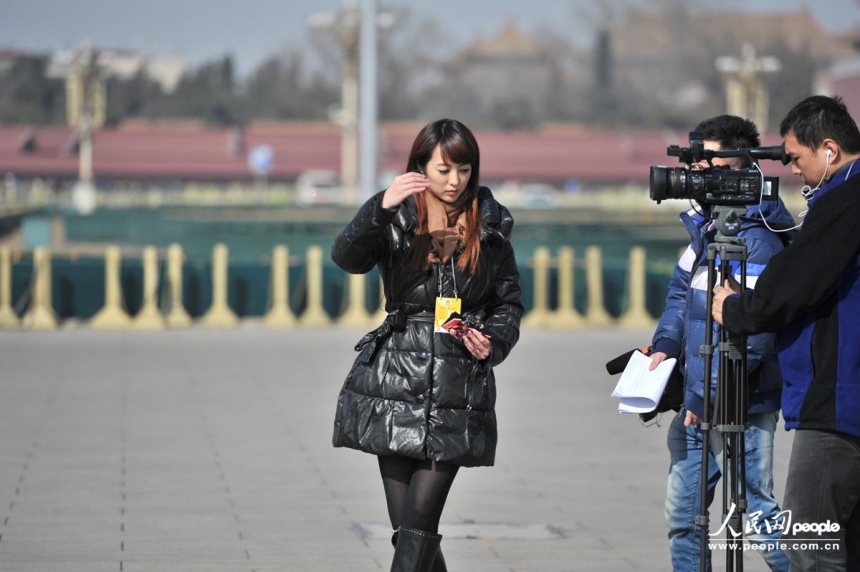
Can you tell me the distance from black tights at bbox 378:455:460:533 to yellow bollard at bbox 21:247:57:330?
13.2 metres

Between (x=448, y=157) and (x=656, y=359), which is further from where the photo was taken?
(x=656, y=359)

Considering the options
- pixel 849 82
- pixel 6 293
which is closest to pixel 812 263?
pixel 6 293

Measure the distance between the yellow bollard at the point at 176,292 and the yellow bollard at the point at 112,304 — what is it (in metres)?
0.51

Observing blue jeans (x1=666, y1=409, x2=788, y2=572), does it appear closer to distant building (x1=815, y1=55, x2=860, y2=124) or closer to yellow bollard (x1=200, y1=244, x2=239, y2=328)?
yellow bollard (x1=200, y1=244, x2=239, y2=328)

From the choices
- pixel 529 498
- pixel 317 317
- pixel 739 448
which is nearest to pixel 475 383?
pixel 739 448

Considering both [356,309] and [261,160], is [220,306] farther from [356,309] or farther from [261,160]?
[261,160]

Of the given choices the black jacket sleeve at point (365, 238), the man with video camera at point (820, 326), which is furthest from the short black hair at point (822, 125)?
the black jacket sleeve at point (365, 238)

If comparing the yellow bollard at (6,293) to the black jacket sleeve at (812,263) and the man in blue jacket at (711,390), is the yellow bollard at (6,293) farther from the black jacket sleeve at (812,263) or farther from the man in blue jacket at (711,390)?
the black jacket sleeve at (812,263)

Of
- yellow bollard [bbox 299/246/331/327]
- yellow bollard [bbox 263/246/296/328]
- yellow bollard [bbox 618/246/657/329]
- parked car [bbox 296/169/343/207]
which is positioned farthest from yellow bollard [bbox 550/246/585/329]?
parked car [bbox 296/169/343/207]

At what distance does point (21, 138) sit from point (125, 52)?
90585 millimetres

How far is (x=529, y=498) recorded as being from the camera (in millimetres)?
7570

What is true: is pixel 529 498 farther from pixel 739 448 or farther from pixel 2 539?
pixel 739 448

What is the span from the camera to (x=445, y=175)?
448 centimetres

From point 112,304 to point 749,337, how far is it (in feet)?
45.1
